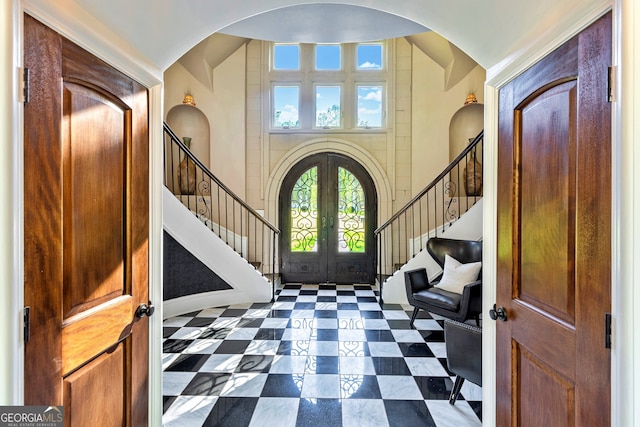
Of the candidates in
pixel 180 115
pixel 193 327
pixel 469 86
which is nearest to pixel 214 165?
pixel 180 115

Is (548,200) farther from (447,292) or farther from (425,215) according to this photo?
(425,215)

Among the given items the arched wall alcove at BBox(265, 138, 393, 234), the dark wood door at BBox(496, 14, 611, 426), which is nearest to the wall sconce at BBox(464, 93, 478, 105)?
the arched wall alcove at BBox(265, 138, 393, 234)

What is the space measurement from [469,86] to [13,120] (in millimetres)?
6369

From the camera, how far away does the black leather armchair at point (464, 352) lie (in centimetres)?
204

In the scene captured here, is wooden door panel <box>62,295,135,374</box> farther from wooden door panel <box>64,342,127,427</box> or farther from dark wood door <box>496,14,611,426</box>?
dark wood door <box>496,14,611,426</box>

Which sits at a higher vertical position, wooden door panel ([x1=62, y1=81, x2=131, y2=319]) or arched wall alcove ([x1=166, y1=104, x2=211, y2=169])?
arched wall alcove ([x1=166, y1=104, x2=211, y2=169])

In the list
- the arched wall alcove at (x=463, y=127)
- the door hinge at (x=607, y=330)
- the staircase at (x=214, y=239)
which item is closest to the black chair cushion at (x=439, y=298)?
the staircase at (x=214, y=239)

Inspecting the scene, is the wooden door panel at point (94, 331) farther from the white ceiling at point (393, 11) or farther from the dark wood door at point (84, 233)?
the white ceiling at point (393, 11)

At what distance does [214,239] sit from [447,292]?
9.62 ft

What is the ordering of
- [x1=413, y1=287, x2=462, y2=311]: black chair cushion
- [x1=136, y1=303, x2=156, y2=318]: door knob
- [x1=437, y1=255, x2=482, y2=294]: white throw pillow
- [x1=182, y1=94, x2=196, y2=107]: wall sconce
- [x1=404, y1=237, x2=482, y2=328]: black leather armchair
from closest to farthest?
[x1=136, y1=303, x2=156, y2=318]: door knob → [x1=404, y1=237, x2=482, y2=328]: black leather armchair → [x1=413, y1=287, x2=462, y2=311]: black chair cushion → [x1=437, y1=255, x2=482, y2=294]: white throw pillow → [x1=182, y1=94, x2=196, y2=107]: wall sconce

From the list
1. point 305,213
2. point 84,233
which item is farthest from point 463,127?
point 84,233

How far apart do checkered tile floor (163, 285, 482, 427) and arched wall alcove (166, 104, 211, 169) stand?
318cm

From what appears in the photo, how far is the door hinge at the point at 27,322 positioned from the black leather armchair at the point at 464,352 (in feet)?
7.19

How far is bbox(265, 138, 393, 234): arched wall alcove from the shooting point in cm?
593
